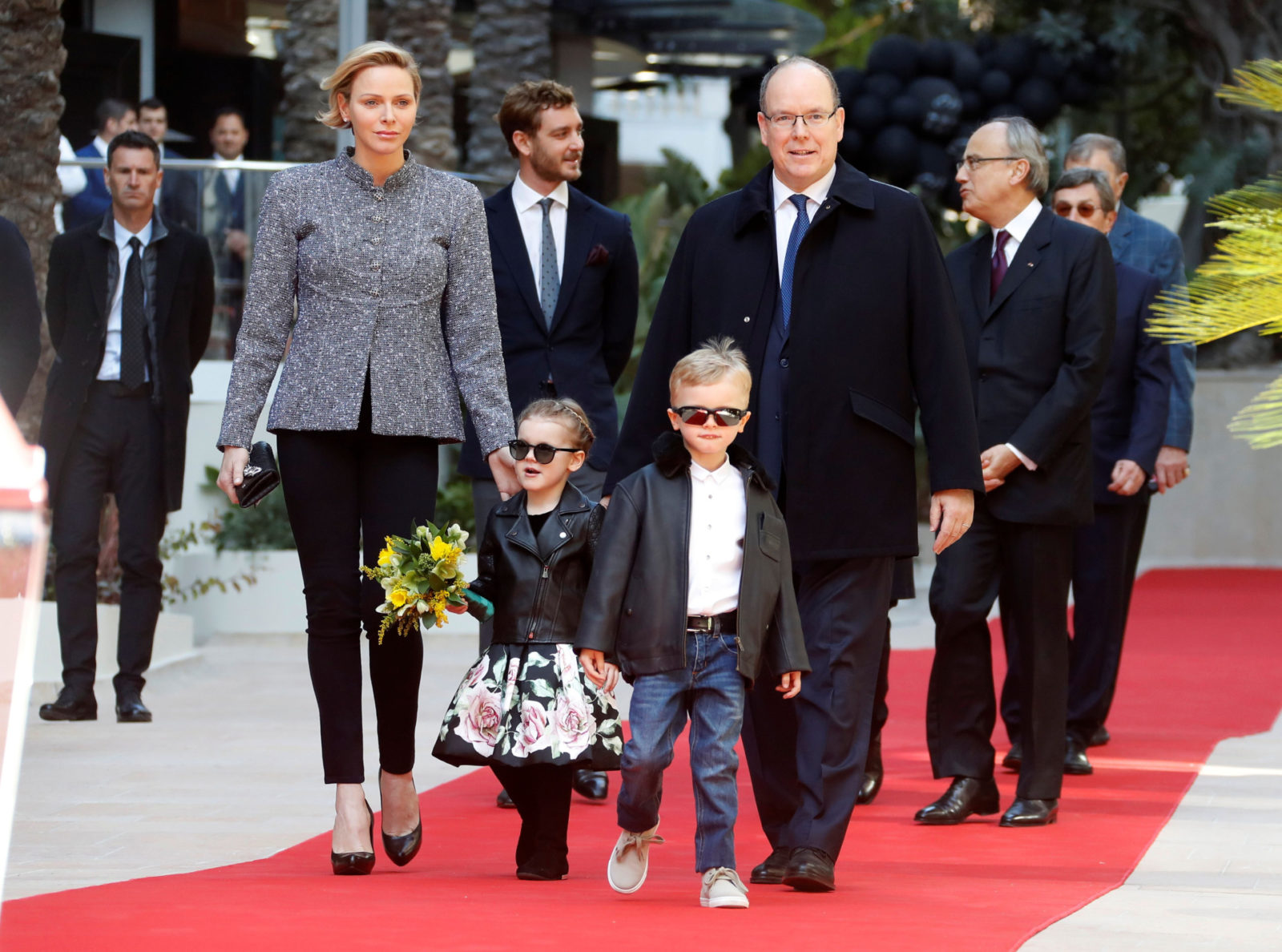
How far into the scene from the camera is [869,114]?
665 inches

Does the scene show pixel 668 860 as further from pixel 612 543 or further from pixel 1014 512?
pixel 1014 512

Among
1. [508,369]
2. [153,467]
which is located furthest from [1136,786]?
[153,467]

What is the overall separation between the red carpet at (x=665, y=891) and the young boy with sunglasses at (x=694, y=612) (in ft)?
0.86

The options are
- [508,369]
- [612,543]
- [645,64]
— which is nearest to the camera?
[612,543]

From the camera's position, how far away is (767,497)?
477 centimetres

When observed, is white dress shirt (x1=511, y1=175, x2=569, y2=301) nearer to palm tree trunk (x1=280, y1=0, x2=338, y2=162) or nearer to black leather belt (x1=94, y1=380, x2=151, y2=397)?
black leather belt (x1=94, y1=380, x2=151, y2=397)

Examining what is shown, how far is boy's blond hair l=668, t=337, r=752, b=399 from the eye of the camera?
4711 mm

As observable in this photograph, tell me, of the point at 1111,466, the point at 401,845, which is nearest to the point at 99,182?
the point at 1111,466

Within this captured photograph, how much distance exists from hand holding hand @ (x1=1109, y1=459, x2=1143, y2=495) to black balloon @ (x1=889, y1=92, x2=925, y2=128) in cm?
983

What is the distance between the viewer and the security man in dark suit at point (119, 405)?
8148mm

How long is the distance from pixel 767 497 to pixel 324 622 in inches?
47.5

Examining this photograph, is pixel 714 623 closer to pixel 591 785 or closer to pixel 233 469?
pixel 233 469

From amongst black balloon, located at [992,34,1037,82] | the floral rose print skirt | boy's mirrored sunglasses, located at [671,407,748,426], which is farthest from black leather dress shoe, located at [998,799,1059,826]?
black balloon, located at [992,34,1037,82]

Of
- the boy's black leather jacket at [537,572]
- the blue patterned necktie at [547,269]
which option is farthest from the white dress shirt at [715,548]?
the blue patterned necktie at [547,269]
